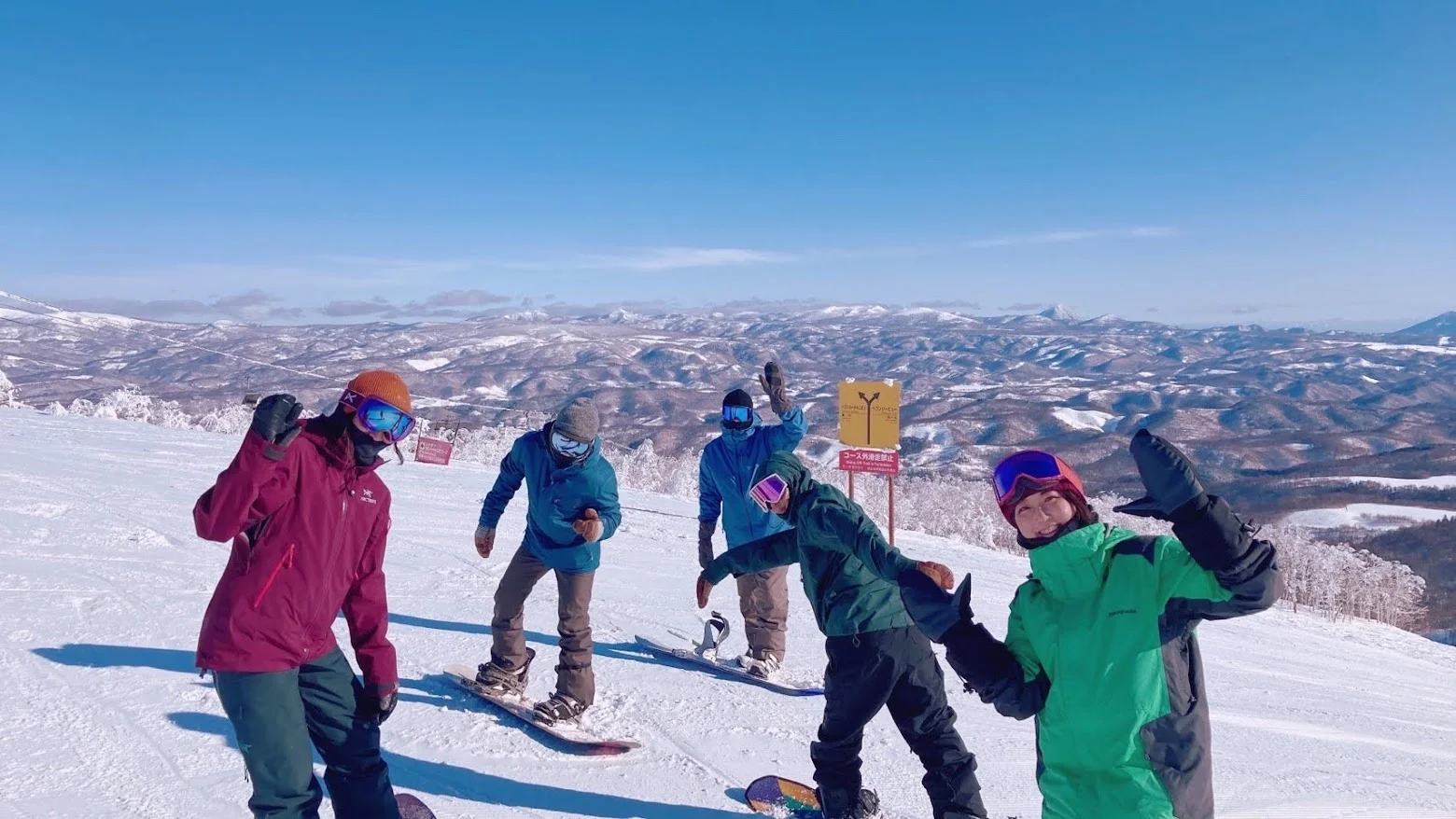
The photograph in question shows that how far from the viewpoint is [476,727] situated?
5.00m

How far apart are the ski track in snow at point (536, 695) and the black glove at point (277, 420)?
231cm

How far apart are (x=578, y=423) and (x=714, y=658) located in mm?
2860

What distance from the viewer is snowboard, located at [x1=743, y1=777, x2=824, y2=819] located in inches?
166

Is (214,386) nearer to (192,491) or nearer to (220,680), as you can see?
(192,491)

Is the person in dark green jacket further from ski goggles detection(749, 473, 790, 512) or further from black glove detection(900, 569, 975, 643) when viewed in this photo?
black glove detection(900, 569, 975, 643)

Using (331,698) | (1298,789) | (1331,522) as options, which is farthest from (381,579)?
(1331,522)

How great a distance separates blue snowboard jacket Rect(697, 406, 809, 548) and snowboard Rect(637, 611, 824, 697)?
87 centimetres

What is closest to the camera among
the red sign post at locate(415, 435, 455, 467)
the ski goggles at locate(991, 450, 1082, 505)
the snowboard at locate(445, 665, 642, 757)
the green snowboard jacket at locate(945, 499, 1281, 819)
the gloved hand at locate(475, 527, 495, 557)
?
the green snowboard jacket at locate(945, 499, 1281, 819)

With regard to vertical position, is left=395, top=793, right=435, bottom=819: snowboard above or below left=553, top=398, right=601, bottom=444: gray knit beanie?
below

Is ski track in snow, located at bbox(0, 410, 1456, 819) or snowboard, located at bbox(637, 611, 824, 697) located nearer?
ski track in snow, located at bbox(0, 410, 1456, 819)

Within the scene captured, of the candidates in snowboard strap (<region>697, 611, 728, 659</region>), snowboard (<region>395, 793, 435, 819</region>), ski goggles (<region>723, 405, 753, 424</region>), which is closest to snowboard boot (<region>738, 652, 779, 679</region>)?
snowboard strap (<region>697, 611, 728, 659</region>)

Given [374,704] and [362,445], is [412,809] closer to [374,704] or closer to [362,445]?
[374,704]

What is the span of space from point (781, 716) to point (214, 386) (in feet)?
616

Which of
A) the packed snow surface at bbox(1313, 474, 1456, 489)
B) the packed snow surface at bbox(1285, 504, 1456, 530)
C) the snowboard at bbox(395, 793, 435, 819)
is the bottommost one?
the packed snow surface at bbox(1285, 504, 1456, 530)
